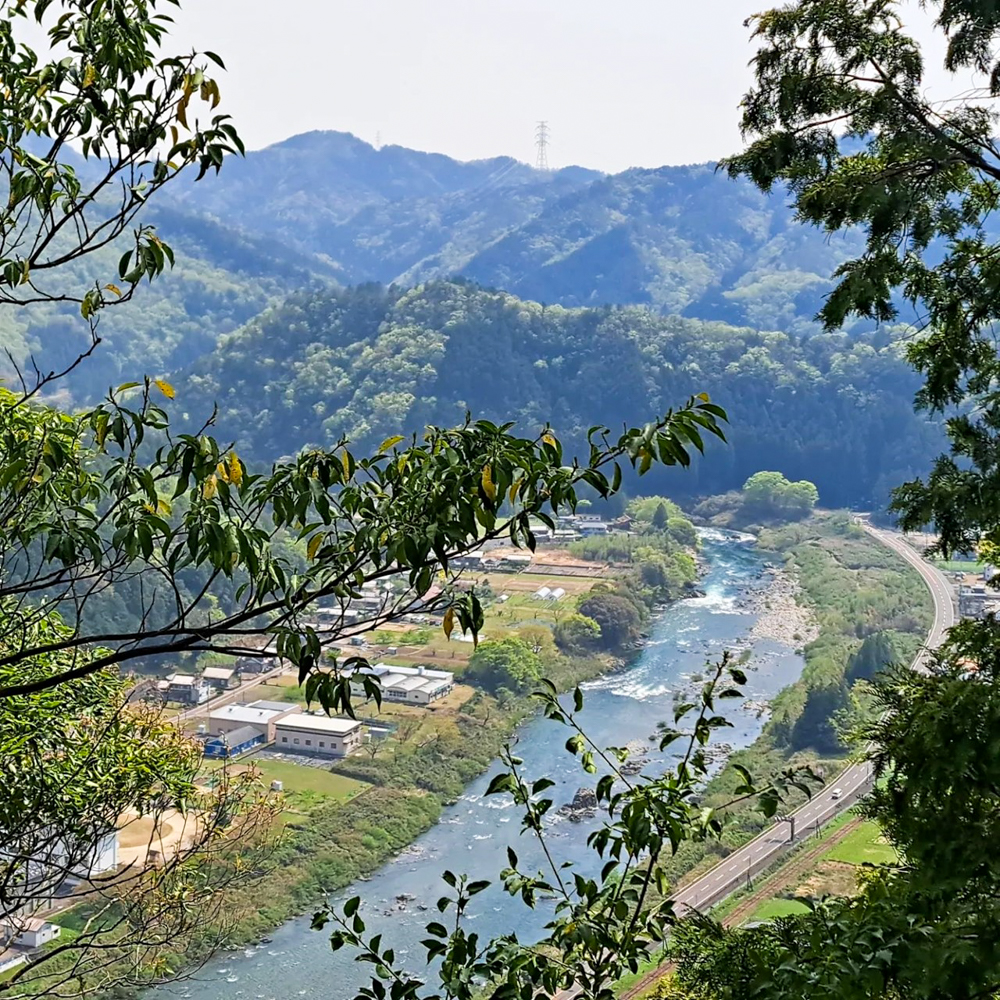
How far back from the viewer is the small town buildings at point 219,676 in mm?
17875

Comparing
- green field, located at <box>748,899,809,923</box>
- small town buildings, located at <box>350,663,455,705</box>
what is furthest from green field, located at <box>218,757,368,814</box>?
green field, located at <box>748,899,809,923</box>

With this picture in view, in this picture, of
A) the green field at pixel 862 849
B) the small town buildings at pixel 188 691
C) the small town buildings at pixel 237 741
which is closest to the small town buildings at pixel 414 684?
the small town buildings at pixel 237 741

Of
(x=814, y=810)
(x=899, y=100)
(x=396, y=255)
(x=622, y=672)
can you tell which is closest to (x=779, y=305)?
(x=396, y=255)

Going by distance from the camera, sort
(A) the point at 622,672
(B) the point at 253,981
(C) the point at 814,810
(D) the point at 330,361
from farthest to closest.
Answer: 1. (D) the point at 330,361
2. (A) the point at 622,672
3. (C) the point at 814,810
4. (B) the point at 253,981

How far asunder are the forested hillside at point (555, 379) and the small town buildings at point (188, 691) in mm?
17386

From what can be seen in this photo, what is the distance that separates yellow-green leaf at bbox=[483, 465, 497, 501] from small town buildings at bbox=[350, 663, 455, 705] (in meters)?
14.9

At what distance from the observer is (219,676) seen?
711 inches

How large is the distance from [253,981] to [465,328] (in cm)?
3322

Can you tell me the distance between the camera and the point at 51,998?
2887 millimetres

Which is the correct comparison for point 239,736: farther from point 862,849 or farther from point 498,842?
point 862,849

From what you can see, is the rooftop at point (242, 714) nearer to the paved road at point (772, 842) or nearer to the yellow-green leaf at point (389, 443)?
the paved road at point (772, 842)

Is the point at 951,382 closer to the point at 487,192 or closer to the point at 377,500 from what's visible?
the point at 377,500

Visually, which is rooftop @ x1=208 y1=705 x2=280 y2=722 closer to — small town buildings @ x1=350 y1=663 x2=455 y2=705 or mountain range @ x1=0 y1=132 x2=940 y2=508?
small town buildings @ x1=350 y1=663 x2=455 y2=705

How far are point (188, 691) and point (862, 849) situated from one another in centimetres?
1036
